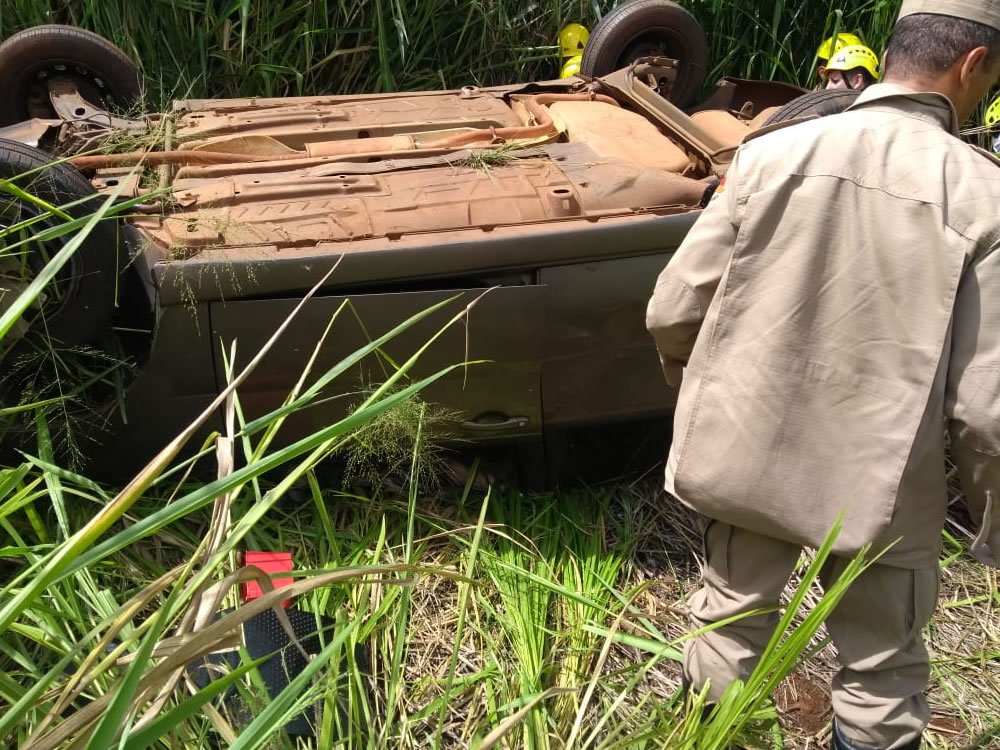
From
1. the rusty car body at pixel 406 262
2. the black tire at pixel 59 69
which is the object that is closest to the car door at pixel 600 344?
the rusty car body at pixel 406 262

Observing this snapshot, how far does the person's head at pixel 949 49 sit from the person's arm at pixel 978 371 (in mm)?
352

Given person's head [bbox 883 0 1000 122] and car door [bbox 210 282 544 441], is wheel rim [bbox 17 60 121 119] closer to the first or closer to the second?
car door [bbox 210 282 544 441]

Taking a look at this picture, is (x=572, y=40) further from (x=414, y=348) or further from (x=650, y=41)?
(x=414, y=348)

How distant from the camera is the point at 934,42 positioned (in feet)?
5.68

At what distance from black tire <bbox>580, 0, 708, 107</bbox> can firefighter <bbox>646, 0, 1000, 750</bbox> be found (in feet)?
8.31

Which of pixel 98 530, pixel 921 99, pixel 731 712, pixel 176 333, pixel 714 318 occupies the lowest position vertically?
pixel 731 712

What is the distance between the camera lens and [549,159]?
301 centimetres

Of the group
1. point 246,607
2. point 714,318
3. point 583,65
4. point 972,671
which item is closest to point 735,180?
point 714,318

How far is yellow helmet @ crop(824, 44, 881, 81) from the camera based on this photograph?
4.46m

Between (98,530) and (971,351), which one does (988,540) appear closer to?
(971,351)

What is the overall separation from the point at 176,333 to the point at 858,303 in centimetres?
163

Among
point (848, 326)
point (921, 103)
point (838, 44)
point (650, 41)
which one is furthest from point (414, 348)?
point (838, 44)

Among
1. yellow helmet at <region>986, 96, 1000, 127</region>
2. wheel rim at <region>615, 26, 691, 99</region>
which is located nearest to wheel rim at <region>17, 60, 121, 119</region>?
wheel rim at <region>615, 26, 691, 99</region>

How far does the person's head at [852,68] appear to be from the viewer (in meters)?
4.43
